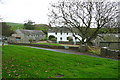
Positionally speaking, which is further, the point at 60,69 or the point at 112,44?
the point at 112,44

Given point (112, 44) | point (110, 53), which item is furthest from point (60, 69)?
point (112, 44)

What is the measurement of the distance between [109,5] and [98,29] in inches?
146

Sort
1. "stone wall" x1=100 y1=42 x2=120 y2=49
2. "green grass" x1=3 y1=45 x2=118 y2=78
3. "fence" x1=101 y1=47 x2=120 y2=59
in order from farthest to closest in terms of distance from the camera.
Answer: "stone wall" x1=100 y1=42 x2=120 y2=49
"fence" x1=101 y1=47 x2=120 y2=59
"green grass" x1=3 y1=45 x2=118 y2=78

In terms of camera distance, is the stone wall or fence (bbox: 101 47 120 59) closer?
fence (bbox: 101 47 120 59)

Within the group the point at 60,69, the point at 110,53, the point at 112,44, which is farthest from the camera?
the point at 112,44

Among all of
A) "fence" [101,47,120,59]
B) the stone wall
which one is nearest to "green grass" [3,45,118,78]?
"fence" [101,47,120,59]

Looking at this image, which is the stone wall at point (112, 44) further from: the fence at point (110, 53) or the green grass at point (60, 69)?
the green grass at point (60, 69)

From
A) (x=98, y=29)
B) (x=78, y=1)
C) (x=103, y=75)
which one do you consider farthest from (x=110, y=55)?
(x=103, y=75)

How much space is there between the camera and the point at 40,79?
5336mm

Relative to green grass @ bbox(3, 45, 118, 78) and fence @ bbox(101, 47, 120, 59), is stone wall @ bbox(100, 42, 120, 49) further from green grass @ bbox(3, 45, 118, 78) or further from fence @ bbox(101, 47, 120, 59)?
green grass @ bbox(3, 45, 118, 78)

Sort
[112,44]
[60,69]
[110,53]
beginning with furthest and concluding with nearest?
[112,44]
[110,53]
[60,69]

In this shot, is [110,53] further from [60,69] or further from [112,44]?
[112,44]

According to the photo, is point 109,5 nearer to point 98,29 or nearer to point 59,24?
point 98,29

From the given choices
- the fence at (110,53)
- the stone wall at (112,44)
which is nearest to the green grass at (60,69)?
the fence at (110,53)
